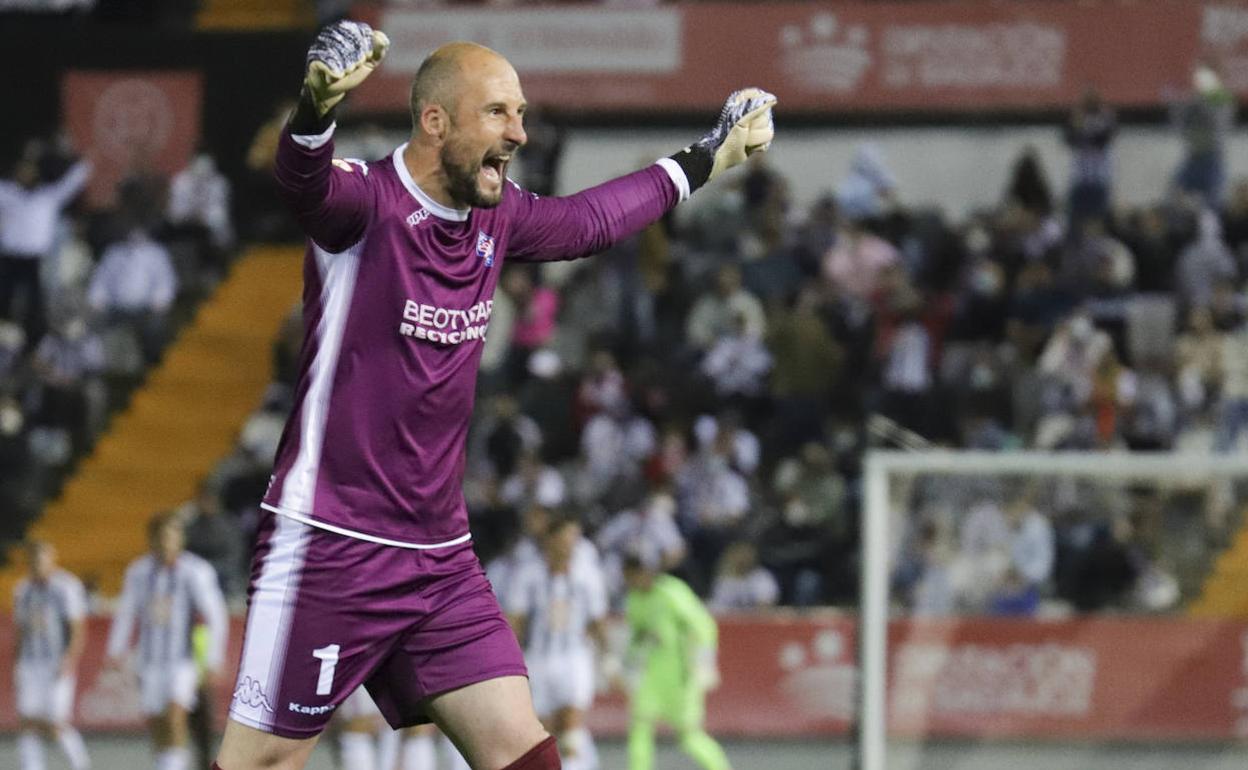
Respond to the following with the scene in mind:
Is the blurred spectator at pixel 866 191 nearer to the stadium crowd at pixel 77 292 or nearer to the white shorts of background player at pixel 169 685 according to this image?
the stadium crowd at pixel 77 292

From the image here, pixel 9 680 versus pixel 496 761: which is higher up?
pixel 496 761

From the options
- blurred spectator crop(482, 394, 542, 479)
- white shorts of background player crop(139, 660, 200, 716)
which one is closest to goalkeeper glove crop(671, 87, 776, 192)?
white shorts of background player crop(139, 660, 200, 716)

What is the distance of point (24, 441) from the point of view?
1755cm

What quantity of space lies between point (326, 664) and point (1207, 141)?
14.3 meters

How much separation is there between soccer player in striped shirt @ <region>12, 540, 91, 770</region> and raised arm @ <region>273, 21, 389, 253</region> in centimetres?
946

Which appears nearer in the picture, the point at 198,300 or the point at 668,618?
the point at 668,618

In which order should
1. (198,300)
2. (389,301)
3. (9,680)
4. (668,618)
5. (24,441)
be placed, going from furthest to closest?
(198,300)
(24,441)
(9,680)
(668,618)
(389,301)

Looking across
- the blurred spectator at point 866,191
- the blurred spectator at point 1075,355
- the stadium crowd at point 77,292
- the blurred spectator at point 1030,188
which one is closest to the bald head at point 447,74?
the blurred spectator at point 1075,355

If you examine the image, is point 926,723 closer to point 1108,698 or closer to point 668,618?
point 1108,698

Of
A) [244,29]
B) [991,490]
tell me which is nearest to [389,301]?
[991,490]

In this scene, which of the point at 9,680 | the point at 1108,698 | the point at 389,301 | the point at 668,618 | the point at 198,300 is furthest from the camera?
the point at 198,300

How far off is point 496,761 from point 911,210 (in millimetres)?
14095

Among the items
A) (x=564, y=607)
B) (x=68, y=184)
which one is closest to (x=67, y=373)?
(x=68, y=184)

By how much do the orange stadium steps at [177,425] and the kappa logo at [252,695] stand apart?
12.6 meters
